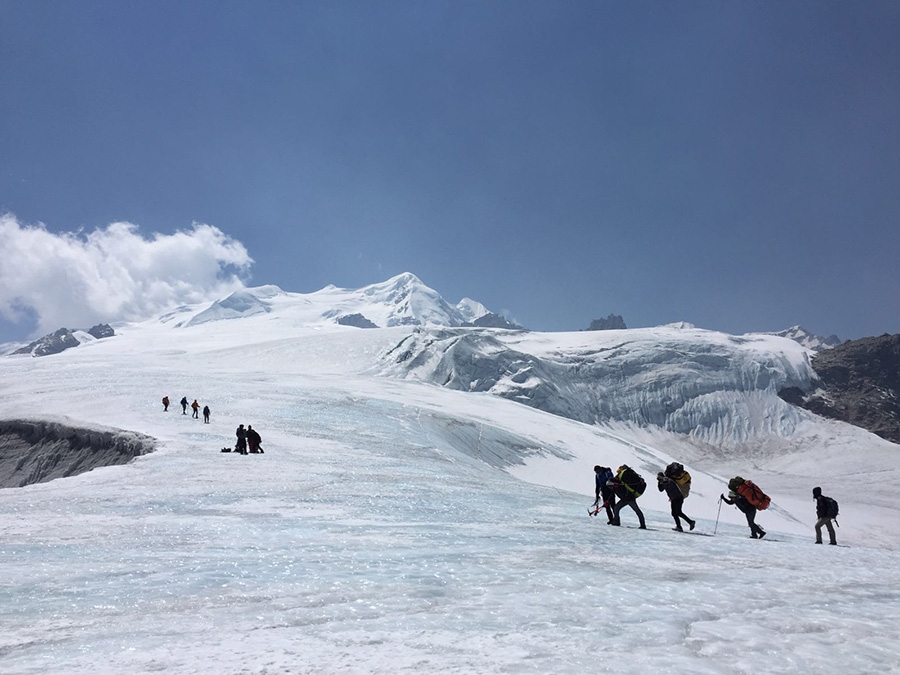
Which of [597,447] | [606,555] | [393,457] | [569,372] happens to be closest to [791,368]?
[569,372]

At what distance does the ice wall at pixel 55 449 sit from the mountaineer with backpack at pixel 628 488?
820 inches

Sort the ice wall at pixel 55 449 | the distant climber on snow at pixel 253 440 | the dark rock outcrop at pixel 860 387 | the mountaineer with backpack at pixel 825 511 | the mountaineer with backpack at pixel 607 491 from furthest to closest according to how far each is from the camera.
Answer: the dark rock outcrop at pixel 860 387, the ice wall at pixel 55 449, the distant climber on snow at pixel 253 440, the mountaineer with backpack at pixel 825 511, the mountaineer with backpack at pixel 607 491

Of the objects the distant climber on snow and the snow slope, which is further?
the distant climber on snow

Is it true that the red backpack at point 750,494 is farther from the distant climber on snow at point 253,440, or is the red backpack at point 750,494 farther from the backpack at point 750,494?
the distant climber on snow at point 253,440

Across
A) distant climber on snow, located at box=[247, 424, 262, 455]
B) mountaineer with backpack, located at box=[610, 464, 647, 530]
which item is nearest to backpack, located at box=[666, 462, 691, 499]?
mountaineer with backpack, located at box=[610, 464, 647, 530]

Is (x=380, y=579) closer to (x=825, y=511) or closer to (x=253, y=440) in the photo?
(x=825, y=511)

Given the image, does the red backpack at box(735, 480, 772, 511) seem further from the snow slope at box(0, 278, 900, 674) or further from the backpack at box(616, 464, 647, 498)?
the backpack at box(616, 464, 647, 498)

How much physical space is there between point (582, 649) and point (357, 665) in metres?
2.51

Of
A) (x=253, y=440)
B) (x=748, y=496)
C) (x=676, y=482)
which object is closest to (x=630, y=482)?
(x=676, y=482)

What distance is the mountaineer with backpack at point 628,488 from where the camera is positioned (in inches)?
631

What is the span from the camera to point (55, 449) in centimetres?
3172

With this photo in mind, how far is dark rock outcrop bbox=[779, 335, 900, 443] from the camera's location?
149 meters

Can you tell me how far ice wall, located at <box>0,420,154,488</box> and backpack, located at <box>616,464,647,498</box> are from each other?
827 inches

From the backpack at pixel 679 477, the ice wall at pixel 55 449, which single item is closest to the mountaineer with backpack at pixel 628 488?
the backpack at pixel 679 477
